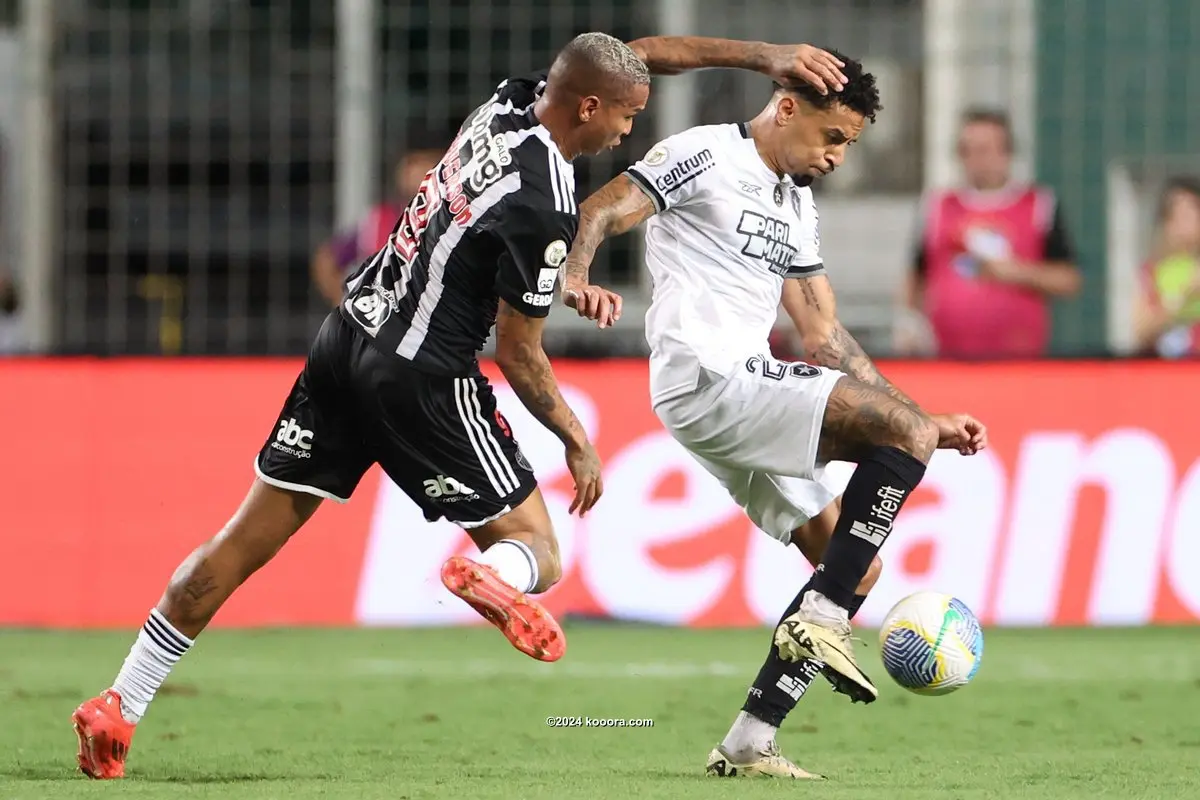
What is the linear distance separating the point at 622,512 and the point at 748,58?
13.7 feet

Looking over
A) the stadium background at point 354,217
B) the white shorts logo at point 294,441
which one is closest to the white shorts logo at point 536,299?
the white shorts logo at point 294,441

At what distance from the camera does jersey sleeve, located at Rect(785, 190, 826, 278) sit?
6.36 meters

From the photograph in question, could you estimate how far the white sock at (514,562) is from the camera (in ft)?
18.4

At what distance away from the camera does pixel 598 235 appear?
5902 millimetres

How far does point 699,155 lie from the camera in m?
6.16

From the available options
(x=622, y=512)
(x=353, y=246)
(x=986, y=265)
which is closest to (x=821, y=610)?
(x=622, y=512)

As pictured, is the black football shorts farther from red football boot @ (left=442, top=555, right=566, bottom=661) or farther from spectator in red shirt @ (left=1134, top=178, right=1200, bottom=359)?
spectator in red shirt @ (left=1134, top=178, right=1200, bottom=359)

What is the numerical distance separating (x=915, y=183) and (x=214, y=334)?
192 inches

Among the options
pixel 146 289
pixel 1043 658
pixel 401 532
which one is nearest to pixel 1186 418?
pixel 1043 658

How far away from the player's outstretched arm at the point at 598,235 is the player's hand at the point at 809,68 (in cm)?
54

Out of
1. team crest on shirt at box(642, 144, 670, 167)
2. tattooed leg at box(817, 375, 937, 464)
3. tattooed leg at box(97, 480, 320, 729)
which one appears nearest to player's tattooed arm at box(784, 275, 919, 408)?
tattooed leg at box(817, 375, 937, 464)

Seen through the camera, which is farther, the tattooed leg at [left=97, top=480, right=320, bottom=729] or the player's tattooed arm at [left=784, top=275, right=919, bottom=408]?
the player's tattooed arm at [left=784, top=275, right=919, bottom=408]

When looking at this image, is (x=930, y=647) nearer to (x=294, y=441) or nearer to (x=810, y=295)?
(x=810, y=295)

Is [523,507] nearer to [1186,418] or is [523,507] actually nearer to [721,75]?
[1186,418]
